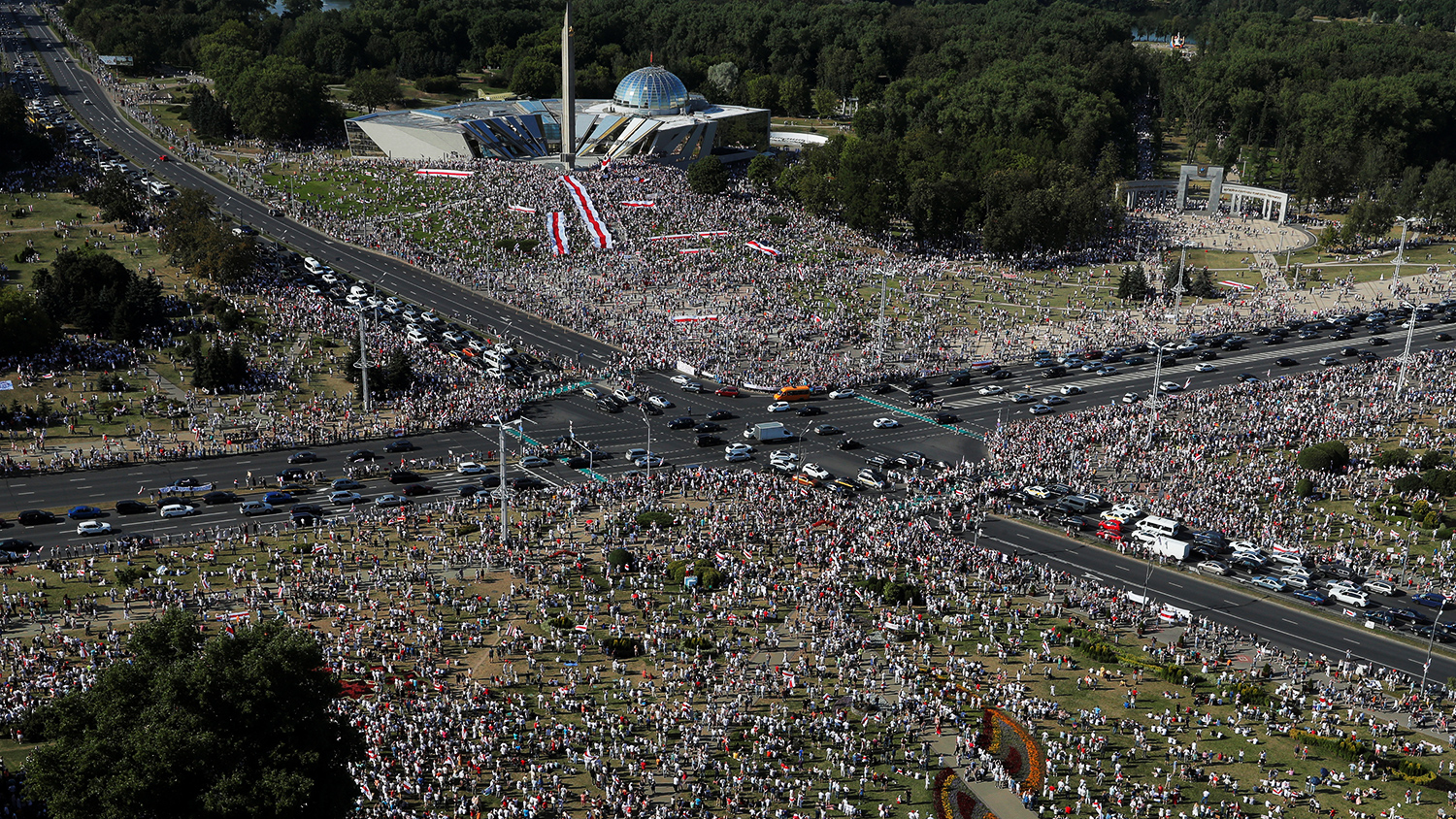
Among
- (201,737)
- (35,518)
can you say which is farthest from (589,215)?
(201,737)

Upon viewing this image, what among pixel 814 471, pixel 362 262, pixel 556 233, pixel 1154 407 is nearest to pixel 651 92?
pixel 556 233

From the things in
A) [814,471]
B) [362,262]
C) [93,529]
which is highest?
[362,262]

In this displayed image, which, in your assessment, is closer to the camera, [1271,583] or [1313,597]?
[1313,597]

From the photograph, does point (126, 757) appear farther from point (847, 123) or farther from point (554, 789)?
point (847, 123)

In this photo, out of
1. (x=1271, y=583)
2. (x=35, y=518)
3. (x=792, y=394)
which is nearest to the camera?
(x=1271, y=583)

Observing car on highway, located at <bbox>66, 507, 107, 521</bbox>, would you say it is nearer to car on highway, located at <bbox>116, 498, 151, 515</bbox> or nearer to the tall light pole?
car on highway, located at <bbox>116, 498, 151, 515</bbox>

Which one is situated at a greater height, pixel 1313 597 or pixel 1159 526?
pixel 1159 526

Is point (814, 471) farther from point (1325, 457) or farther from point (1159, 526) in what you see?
point (1325, 457)

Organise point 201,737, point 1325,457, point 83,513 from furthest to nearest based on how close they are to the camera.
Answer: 1. point 1325,457
2. point 83,513
3. point 201,737
